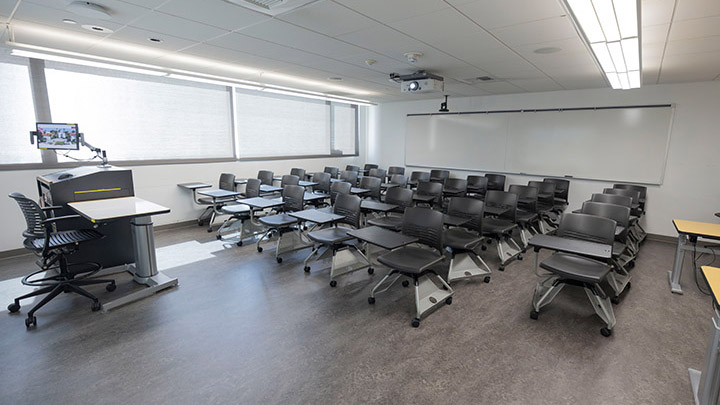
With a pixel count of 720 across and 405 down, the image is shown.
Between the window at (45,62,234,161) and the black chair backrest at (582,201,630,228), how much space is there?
6.33 meters

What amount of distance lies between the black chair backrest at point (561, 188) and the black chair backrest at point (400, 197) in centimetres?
328

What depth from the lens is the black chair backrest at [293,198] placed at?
195 inches

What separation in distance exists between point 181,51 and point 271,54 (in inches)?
43.9

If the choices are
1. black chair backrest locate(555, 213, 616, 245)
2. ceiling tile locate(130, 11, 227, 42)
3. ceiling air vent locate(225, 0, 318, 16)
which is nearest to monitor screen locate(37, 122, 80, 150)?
ceiling tile locate(130, 11, 227, 42)

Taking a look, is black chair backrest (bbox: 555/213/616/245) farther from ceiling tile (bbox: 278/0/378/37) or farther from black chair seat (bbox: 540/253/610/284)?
ceiling tile (bbox: 278/0/378/37)

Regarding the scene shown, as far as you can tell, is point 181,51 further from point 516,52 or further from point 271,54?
point 516,52

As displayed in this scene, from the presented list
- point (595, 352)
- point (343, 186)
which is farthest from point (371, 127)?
point (595, 352)

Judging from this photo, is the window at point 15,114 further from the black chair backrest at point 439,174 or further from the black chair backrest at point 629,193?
the black chair backrest at point 629,193

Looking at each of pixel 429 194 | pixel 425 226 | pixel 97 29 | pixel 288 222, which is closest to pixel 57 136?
pixel 97 29

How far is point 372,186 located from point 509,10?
12.2ft

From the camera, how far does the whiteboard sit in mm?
5805

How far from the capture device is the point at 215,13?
284cm

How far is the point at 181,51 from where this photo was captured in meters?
4.13

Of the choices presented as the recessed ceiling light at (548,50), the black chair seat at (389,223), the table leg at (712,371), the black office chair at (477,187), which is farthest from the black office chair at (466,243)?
the black office chair at (477,187)
